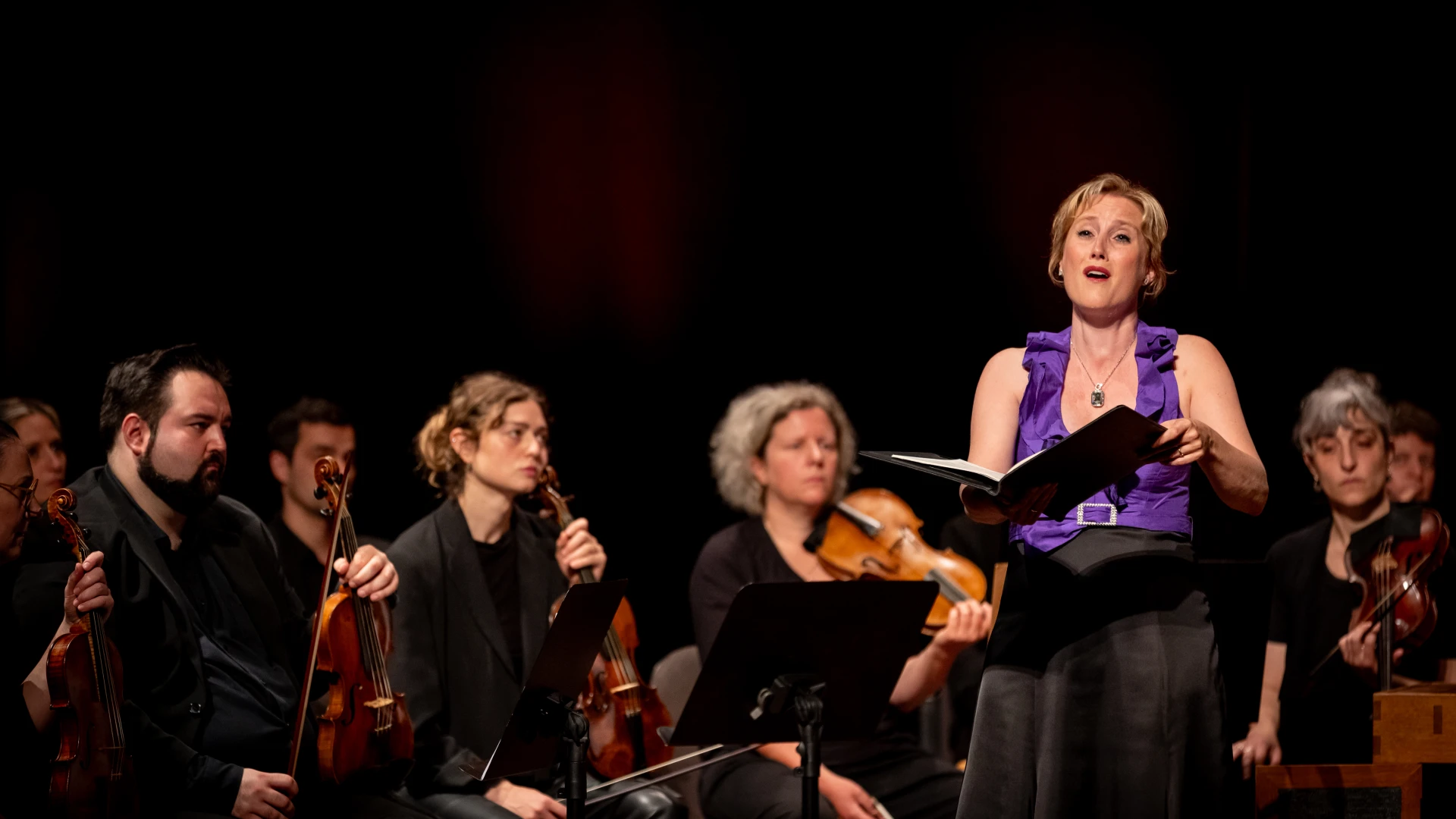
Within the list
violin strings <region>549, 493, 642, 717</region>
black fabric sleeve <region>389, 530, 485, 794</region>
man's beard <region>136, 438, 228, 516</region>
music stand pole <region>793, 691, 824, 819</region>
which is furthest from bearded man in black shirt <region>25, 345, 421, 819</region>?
music stand pole <region>793, 691, 824, 819</region>

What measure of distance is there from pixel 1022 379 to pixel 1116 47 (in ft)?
10.2

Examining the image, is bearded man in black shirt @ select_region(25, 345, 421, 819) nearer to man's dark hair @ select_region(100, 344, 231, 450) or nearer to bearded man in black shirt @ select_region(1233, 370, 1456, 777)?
man's dark hair @ select_region(100, 344, 231, 450)

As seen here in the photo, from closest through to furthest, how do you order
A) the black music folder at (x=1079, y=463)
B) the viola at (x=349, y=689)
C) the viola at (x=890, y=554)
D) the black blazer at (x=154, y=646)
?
the black music folder at (x=1079, y=463) → the black blazer at (x=154, y=646) → the viola at (x=349, y=689) → the viola at (x=890, y=554)

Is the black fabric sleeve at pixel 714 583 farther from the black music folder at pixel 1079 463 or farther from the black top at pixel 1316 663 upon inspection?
the black music folder at pixel 1079 463

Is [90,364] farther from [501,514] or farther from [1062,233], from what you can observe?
[1062,233]

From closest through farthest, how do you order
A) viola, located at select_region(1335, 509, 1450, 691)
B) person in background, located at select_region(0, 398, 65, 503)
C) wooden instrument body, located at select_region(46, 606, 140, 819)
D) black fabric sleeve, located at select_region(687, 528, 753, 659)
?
wooden instrument body, located at select_region(46, 606, 140, 819)
person in background, located at select_region(0, 398, 65, 503)
viola, located at select_region(1335, 509, 1450, 691)
black fabric sleeve, located at select_region(687, 528, 753, 659)

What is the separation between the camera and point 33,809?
8.07 feet

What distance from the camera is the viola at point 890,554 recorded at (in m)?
3.90

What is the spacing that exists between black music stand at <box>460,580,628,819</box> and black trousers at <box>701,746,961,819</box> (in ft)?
3.07

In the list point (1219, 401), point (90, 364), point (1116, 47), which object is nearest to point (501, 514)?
point (90, 364)

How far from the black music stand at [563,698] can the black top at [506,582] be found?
102 cm

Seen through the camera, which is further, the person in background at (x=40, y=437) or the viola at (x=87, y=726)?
the person in background at (x=40, y=437)

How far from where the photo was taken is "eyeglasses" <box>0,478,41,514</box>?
8.35 feet

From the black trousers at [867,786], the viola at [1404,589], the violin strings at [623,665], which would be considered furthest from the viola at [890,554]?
the viola at [1404,589]
